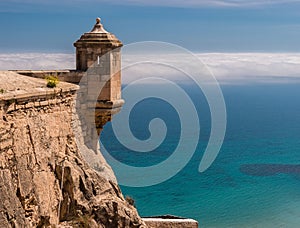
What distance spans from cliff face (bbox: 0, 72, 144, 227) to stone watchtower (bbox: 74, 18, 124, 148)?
47.1 inches

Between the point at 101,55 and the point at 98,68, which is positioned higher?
the point at 101,55

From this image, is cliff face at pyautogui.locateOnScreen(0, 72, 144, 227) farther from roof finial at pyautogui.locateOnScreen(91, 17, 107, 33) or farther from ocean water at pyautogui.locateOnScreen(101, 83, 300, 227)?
ocean water at pyautogui.locateOnScreen(101, 83, 300, 227)

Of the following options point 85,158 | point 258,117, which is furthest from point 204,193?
point 258,117

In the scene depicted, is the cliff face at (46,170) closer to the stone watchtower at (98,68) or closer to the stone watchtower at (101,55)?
the stone watchtower at (98,68)

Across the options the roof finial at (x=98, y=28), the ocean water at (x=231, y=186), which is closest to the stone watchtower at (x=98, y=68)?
the roof finial at (x=98, y=28)

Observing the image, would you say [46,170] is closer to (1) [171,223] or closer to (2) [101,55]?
(2) [101,55]

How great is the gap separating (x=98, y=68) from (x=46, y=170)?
392 cm

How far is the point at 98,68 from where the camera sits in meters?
14.8

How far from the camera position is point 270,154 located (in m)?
64.0

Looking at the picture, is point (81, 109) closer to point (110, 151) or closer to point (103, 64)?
point (103, 64)

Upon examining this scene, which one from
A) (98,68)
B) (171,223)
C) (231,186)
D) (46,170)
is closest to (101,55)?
(98,68)

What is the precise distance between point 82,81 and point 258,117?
4259 inches

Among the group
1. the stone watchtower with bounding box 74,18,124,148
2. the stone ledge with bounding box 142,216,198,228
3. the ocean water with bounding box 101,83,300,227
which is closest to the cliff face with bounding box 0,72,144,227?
the stone watchtower with bounding box 74,18,124,148

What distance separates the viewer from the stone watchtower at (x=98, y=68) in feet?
48.4
